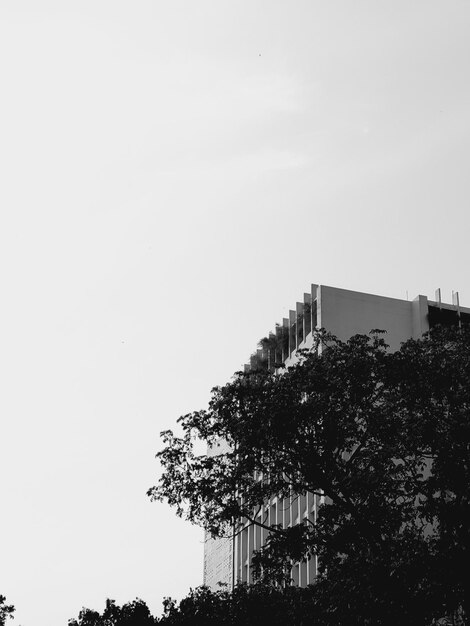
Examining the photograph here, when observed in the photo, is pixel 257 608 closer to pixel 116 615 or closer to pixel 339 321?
pixel 116 615

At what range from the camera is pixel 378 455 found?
25156mm

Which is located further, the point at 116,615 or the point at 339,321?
the point at 339,321

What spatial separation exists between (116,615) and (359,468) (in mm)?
19683

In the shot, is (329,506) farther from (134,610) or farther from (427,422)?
(134,610)

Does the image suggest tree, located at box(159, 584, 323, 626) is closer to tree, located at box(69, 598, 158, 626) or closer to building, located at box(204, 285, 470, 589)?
tree, located at box(69, 598, 158, 626)

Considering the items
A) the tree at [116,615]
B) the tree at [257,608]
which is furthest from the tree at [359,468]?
the tree at [116,615]

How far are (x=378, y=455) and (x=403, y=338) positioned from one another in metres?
40.3

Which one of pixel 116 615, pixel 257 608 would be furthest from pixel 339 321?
pixel 257 608

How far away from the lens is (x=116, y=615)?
4206 cm

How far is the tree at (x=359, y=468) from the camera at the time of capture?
77.5 feet

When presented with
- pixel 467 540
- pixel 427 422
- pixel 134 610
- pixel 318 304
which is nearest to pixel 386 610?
pixel 467 540

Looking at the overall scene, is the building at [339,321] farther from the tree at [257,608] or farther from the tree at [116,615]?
the tree at [257,608]

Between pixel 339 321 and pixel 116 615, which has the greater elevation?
pixel 339 321

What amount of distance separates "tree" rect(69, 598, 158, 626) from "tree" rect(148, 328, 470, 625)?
15.2 metres
